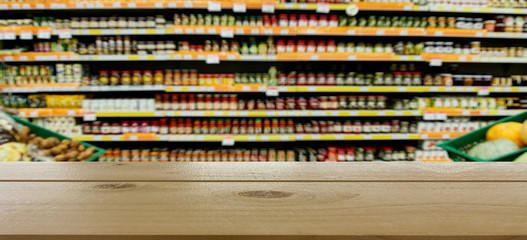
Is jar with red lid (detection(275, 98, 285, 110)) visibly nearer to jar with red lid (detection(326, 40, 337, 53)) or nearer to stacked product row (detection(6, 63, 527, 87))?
stacked product row (detection(6, 63, 527, 87))

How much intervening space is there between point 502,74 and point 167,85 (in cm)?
373

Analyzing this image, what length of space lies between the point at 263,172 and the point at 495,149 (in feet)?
4.67

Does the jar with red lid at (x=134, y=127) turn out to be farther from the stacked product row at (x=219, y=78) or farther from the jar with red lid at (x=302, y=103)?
the jar with red lid at (x=302, y=103)

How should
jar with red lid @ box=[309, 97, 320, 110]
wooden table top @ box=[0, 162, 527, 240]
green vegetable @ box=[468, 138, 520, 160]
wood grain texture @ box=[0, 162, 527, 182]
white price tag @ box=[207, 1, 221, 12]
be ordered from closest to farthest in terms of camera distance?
wooden table top @ box=[0, 162, 527, 240], wood grain texture @ box=[0, 162, 527, 182], green vegetable @ box=[468, 138, 520, 160], white price tag @ box=[207, 1, 221, 12], jar with red lid @ box=[309, 97, 320, 110]

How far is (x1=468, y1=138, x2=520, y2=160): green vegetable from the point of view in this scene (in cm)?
149

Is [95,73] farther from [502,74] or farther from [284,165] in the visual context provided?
[502,74]

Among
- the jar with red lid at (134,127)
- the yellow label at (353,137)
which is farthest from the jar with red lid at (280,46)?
Answer: the jar with red lid at (134,127)

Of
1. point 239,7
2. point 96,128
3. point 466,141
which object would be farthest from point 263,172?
point 96,128

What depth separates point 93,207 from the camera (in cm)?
48

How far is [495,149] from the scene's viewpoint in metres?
1.51

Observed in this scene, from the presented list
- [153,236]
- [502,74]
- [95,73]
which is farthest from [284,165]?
[502,74]

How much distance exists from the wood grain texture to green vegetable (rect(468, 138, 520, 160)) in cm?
93

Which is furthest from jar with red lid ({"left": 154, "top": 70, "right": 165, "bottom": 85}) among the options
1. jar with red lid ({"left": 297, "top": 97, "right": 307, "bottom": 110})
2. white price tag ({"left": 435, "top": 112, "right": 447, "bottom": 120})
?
white price tag ({"left": 435, "top": 112, "right": 447, "bottom": 120})

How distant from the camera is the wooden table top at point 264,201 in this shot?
1.35ft
